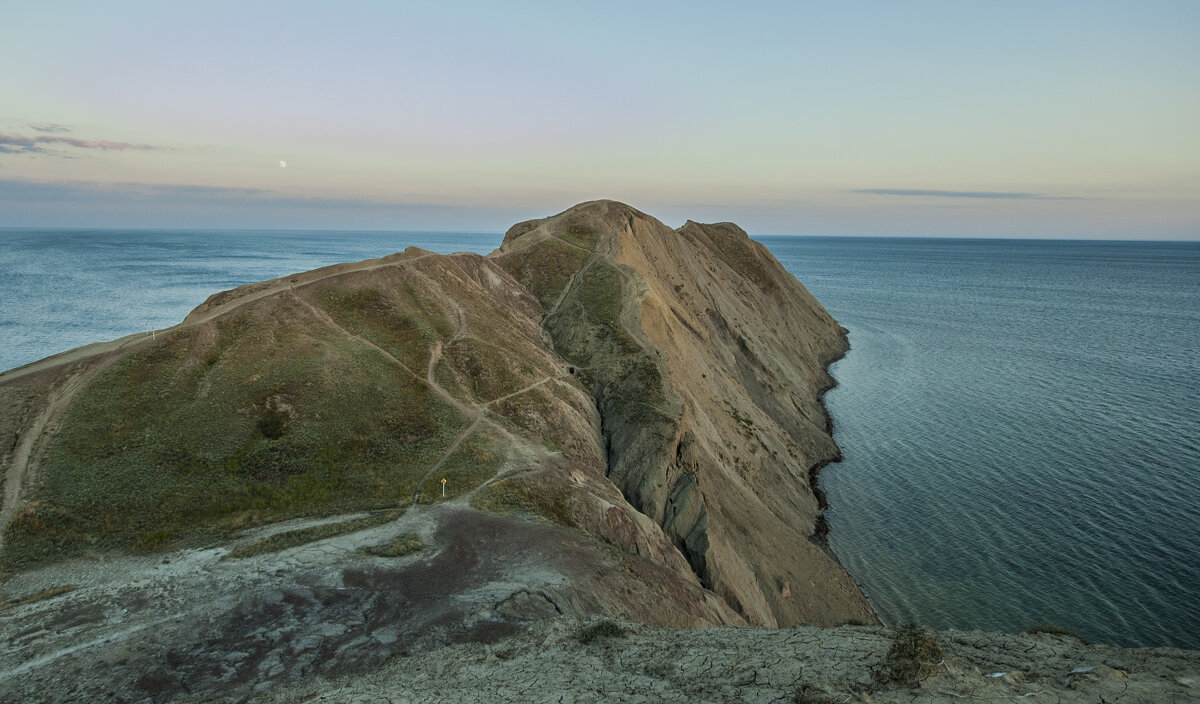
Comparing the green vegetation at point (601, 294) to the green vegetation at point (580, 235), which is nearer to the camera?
the green vegetation at point (601, 294)

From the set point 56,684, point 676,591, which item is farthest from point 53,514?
point 676,591

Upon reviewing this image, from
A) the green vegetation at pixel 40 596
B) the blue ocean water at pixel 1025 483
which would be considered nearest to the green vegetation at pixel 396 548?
the green vegetation at pixel 40 596

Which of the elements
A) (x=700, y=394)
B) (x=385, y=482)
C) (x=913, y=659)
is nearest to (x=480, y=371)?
(x=385, y=482)

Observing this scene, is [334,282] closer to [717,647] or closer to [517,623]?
[517,623]

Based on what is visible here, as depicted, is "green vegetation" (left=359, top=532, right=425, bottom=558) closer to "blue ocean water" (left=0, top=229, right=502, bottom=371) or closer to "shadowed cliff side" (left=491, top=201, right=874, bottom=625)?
"shadowed cliff side" (left=491, top=201, right=874, bottom=625)

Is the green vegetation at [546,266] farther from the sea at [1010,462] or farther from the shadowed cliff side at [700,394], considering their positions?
the sea at [1010,462]

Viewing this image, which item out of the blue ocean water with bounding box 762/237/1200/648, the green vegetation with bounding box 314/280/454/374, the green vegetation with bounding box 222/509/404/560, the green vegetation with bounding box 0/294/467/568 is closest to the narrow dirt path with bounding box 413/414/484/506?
the green vegetation with bounding box 0/294/467/568

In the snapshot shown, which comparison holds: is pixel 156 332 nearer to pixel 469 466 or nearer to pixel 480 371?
pixel 480 371
